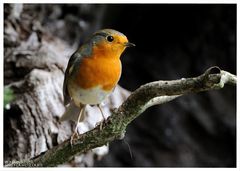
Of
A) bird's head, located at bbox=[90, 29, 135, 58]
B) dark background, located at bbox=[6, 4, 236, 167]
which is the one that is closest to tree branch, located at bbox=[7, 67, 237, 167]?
bird's head, located at bbox=[90, 29, 135, 58]

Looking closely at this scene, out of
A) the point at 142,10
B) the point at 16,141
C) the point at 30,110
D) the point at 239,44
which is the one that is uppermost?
the point at 142,10

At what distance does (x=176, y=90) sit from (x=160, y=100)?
54 centimetres

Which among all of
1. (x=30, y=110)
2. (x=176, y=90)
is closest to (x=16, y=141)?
(x=30, y=110)

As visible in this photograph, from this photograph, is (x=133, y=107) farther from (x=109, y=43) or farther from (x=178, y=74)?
(x=178, y=74)

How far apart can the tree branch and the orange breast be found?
29 centimetres

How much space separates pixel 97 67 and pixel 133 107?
46 centimetres

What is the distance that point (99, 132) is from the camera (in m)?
2.92

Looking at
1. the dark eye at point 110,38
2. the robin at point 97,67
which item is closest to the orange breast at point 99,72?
the robin at point 97,67

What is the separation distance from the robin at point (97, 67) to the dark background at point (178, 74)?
9.24ft

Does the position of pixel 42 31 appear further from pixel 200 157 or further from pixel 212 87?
pixel 212 87

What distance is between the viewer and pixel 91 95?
10.4 feet

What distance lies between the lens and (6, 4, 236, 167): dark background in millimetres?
6012

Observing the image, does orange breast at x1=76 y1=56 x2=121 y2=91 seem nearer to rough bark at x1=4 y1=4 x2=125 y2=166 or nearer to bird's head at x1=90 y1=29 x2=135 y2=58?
bird's head at x1=90 y1=29 x2=135 y2=58

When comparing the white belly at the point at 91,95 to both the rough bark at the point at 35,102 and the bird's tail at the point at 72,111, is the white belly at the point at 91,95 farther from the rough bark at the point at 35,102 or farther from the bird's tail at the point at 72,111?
the rough bark at the point at 35,102
